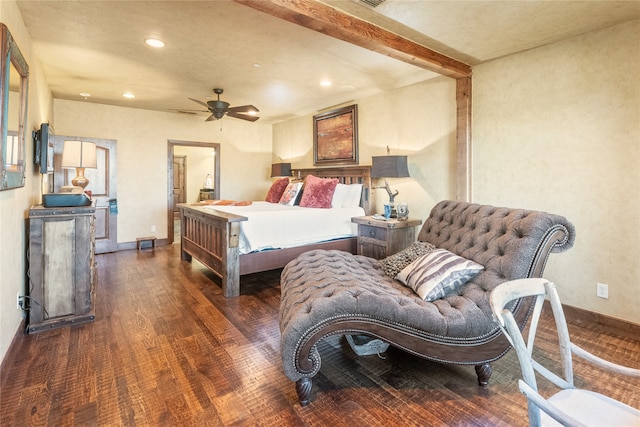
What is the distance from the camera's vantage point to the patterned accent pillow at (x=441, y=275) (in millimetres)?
1979

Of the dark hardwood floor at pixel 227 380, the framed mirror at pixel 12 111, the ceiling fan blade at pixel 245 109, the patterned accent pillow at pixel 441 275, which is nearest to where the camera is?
the dark hardwood floor at pixel 227 380

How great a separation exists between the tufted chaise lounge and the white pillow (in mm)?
2523

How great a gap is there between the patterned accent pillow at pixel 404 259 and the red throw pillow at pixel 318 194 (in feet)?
6.70

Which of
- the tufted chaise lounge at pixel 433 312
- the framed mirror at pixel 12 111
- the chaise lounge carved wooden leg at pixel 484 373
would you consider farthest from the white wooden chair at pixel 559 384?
the framed mirror at pixel 12 111

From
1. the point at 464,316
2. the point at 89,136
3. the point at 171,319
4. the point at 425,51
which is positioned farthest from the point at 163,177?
the point at 464,316

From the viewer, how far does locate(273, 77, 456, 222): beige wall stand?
3.85 metres

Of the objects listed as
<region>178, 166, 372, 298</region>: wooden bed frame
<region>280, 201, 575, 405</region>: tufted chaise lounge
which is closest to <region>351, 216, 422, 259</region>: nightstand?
<region>178, 166, 372, 298</region>: wooden bed frame

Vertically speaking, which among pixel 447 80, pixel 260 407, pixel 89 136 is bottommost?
pixel 260 407

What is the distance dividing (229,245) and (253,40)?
1.98 meters

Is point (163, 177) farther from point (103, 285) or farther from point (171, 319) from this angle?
point (171, 319)

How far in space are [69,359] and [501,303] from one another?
2599 mm

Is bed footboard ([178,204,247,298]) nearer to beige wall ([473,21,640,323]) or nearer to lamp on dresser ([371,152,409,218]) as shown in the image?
lamp on dresser ([371,152,409,218])

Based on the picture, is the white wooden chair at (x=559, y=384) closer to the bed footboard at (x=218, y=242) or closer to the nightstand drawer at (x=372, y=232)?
the nightstand drawer at (x=372, y=232)

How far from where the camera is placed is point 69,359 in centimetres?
217
